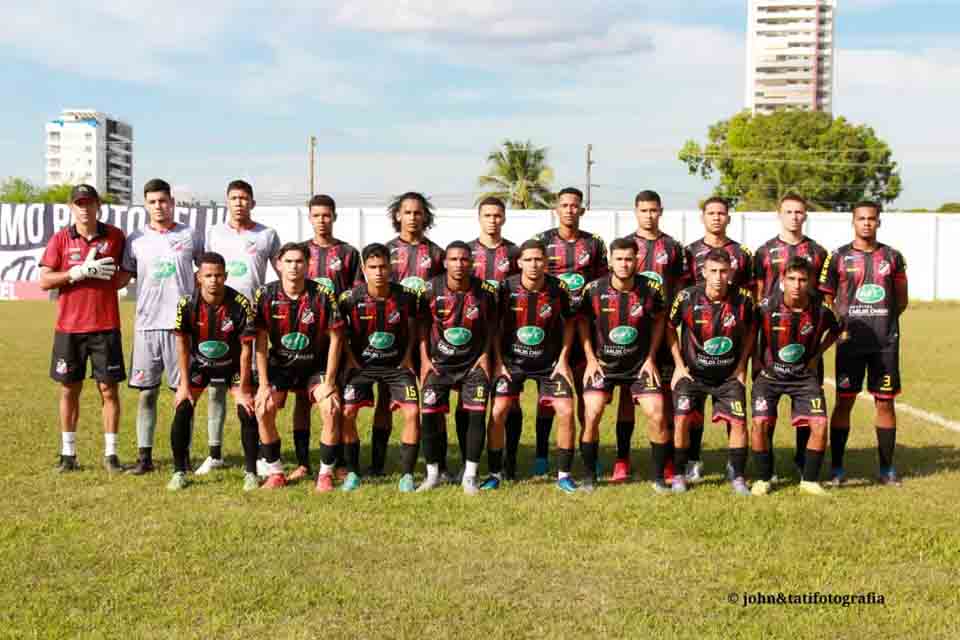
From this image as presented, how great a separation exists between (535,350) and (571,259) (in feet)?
2.77

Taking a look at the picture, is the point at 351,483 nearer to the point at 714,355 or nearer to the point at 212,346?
the point at 212,346

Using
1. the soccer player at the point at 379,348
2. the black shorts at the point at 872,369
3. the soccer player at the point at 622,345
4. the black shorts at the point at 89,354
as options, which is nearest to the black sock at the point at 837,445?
the black shorts at the point at 872,369

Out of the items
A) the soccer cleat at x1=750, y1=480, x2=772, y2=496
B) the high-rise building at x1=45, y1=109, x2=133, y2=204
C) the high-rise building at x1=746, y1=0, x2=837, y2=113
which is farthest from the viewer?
the high-rise building at x1=45, y1=109, x2=133, y2=204

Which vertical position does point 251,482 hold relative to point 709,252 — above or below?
below

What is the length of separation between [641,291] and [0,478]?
A: 4287 millimetres

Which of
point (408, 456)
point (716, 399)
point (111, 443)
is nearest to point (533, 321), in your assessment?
point (408, 456)

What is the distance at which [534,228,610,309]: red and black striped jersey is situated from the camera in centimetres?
738

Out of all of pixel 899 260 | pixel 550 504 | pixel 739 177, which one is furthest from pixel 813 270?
pixel 739 177

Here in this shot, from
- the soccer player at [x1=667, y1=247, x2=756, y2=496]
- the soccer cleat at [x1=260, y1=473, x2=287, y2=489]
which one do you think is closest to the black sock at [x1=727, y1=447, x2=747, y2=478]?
the soccer player at [x1=667, y1=247, x2=756, y2=496]

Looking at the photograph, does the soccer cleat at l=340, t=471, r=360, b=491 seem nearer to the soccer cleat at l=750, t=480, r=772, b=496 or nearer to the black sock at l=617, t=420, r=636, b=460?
the black sock at l=617, t=420, r=636, b=460

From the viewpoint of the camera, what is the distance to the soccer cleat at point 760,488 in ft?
21.5

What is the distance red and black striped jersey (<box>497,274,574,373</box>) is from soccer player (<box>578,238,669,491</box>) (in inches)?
6.3

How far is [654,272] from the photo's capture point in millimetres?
Result: 7312

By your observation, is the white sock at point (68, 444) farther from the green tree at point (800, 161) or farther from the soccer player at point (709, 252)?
the green tree at point (800, 161)
